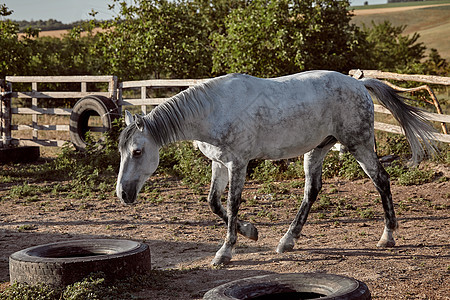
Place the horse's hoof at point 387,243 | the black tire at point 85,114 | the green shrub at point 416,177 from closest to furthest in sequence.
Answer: the horse's hoof at point 387,243 → the green shrub at point 416,177 → the black tire at point 85,114

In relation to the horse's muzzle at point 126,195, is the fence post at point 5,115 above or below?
above

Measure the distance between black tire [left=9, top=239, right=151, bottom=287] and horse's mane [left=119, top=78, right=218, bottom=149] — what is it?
41.8 inches

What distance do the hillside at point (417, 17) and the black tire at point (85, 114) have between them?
5833 centimetres

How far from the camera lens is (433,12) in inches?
2908

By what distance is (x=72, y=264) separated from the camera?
4.45 metres

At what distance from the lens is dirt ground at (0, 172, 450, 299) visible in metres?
4.71

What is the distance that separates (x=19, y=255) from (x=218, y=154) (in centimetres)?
205

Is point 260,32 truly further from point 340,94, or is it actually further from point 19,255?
point 19,255

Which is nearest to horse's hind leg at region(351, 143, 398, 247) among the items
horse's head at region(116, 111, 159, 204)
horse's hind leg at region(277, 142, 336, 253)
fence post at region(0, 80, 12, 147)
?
horse's hind leg at region(277, 142, 336, 253)

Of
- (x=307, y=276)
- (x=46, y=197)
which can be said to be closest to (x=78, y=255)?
(x=307, y=276)

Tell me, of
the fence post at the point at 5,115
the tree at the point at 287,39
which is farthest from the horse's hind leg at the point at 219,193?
the tree at the point at 287,39

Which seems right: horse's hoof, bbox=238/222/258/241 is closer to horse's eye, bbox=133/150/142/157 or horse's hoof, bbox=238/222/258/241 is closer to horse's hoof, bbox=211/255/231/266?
horse's hoof, bbox=211/255/231/266

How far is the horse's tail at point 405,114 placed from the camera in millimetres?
6121

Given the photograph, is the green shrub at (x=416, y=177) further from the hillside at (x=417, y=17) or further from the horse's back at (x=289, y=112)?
the hillside at (x=417, y=17)
